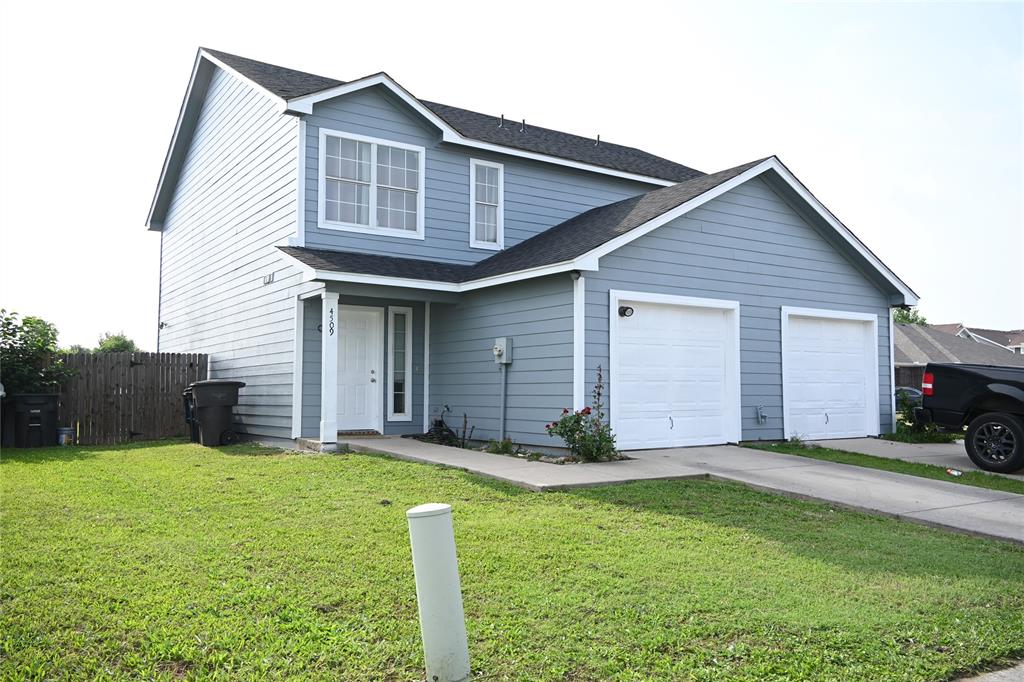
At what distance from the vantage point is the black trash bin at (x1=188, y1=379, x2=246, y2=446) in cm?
1325

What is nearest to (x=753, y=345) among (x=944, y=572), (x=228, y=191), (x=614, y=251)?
(x=614, y=251)

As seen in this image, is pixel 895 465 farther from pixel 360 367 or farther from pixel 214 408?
pixel 214 408

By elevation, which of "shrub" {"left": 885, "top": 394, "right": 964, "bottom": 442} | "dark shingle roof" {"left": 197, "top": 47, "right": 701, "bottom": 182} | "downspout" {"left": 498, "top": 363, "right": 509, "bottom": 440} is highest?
"dark shingle roof" {"left": 197, "top": 47, "right": 701, "bottom": 182}

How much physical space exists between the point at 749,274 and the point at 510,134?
6.20 meters

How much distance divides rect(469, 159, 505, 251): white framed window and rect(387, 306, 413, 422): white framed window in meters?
2.05

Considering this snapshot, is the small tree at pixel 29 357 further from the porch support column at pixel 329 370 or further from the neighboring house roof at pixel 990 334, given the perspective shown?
the neighboring house roof at pixel 990 334

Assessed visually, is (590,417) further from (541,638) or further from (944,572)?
(541,638)

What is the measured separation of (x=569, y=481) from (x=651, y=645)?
4.46m

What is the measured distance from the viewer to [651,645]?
12.9ft

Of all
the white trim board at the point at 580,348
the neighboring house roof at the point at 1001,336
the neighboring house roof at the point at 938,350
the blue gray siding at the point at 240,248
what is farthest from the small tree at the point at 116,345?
the neighboring house roof at the point at 1001,336

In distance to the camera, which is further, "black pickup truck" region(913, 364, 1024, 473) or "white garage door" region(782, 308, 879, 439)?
"white garage door" region(782, 308, 879, 439)

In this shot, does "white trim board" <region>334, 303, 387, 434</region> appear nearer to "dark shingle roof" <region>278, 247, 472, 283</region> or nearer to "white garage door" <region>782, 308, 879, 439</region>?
"dark shingle roof" <region>278, 247, 472, 283</region>

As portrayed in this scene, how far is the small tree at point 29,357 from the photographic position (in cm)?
1359

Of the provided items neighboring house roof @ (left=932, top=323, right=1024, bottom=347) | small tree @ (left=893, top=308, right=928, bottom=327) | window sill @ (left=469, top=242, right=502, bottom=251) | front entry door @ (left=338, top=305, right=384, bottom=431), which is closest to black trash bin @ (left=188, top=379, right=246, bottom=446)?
front entry door @ (left=338, top=305, right=384, bottom=431)
